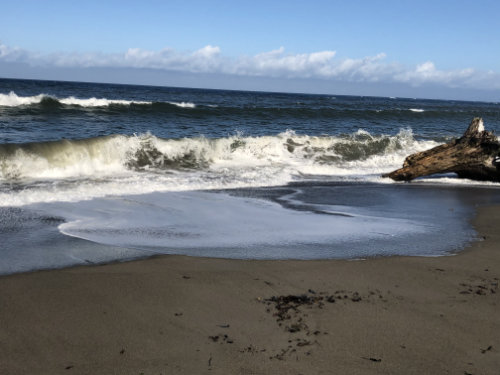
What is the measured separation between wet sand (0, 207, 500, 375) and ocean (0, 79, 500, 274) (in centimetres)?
53

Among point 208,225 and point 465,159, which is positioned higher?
point 465,159

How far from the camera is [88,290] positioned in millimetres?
4012

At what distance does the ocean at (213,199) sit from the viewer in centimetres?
545

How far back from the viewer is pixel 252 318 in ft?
11.8

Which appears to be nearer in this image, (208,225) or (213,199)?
(208,225)

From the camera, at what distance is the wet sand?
9.81 ft

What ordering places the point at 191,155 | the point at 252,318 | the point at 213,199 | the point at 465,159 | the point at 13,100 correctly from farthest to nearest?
the point at 13,100 < the point at 191,155 < the point at 465,159 < the point at 213,199 < the point at 252,318

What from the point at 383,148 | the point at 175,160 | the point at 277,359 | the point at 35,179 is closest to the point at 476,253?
the point at 277,359

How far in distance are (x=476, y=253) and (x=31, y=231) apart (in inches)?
198

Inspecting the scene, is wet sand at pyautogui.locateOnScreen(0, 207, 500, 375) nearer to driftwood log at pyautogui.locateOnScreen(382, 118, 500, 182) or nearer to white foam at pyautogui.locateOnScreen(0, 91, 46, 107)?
driftwood log at pyautogui.locateOnScreen(382, 118, 500, 182)

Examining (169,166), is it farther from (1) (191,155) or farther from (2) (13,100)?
(2) (13,100)

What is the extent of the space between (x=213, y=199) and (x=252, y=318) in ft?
15.7

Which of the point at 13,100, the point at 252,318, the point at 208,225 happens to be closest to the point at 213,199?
the point at 208,225

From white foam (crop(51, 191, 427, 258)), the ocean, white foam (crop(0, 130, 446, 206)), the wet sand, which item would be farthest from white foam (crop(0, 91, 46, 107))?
the wet sand
